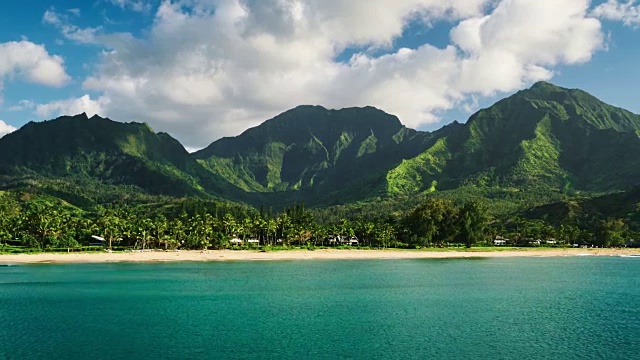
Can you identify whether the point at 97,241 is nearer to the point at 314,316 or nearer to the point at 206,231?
the point at 206,231

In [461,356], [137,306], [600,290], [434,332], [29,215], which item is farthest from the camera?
[29,215]

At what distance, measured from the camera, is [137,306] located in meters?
62.8

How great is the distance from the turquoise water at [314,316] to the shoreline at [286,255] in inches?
932

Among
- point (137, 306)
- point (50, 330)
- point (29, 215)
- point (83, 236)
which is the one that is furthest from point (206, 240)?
point (50, 330)

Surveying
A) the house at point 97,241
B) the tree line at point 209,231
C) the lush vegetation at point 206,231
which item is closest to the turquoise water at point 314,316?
the lush vegetation at point 206,231

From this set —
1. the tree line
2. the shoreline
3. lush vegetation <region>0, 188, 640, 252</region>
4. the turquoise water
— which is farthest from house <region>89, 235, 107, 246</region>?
the turquoise water

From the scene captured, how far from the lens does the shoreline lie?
403ft

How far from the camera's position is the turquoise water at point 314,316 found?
41938mm

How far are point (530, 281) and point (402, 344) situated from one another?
5851 centimetres

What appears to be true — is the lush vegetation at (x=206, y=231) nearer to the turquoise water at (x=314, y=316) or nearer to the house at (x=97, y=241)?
the house at (x=97, y=241)

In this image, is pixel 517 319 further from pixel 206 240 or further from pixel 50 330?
pixel 206 240

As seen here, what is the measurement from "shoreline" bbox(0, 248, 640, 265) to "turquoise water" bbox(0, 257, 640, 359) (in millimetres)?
23677

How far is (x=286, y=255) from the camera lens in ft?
501

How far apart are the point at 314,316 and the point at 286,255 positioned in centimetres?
9679
